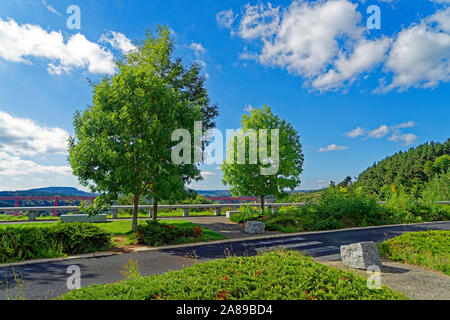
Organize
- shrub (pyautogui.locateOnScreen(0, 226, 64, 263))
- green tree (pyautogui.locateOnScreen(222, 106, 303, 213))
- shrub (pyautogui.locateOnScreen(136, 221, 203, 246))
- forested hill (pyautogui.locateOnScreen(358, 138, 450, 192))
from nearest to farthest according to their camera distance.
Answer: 1. shrub (pyautogui.locateOnScreen(0, 226, 64, 263))
2. shrub (pyautogui.locateOnScreen(136, 221, 203, 246))
3. green tree (pyautogui.locateOnScreen(222, 106, 303, 213))
4. forested hill (pyautogui.locateOnScreen(358, 138, 450, 192))

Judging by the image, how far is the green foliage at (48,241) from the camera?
28.2ft

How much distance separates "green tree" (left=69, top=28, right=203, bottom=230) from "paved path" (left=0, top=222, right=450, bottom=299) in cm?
344

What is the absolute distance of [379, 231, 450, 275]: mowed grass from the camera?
7.91 metres

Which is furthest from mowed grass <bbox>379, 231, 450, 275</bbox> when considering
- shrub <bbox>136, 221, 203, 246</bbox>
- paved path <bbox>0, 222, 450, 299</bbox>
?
shrub <bbox>136, 221, 203, 246</bbox>

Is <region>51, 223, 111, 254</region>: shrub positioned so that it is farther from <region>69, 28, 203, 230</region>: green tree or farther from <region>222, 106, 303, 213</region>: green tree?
<region>222, 106, 303, 213</region>: green tree

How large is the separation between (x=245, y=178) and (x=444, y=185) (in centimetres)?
3126

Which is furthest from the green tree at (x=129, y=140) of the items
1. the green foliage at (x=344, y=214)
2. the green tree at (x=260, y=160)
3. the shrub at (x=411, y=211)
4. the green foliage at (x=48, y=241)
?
the shrub at (x=411, y=211)

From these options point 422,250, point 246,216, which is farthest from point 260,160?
point 422,250

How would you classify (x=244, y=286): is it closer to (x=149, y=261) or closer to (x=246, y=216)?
(x=149, y=261)

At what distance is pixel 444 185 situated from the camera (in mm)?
32500

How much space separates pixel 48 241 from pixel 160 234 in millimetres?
4144

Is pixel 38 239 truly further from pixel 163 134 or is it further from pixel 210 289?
pixel 210 289

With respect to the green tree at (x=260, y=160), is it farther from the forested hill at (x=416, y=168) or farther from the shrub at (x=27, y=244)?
the forested hill at (x=416, y=168)
